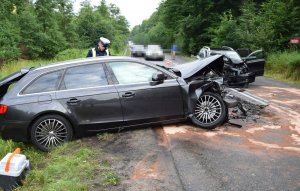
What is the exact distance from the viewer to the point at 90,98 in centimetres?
707

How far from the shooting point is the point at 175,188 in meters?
4.94

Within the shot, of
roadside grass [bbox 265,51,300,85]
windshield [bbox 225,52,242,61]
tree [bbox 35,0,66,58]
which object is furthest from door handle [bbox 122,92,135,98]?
tree [bbox 35,0,66,58]

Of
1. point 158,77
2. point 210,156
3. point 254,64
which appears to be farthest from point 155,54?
point 210,156

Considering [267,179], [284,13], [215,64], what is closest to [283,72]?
[284,13]

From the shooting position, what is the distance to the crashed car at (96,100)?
22.7 feet

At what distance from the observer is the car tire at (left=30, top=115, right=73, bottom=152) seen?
693 centimetres

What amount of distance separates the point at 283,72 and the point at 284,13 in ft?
16.8

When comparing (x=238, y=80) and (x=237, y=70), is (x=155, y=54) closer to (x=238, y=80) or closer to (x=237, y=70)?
(x=237, y=70)

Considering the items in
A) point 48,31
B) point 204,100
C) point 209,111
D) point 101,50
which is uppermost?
point 48,31

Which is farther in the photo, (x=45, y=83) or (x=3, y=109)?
(x=45, y=83)

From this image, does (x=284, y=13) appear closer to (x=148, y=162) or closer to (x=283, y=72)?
(x=283, y=72)

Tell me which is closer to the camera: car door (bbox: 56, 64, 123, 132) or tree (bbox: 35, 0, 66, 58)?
car door (bbox: 56, 64, 123, 132)

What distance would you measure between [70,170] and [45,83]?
2173mm

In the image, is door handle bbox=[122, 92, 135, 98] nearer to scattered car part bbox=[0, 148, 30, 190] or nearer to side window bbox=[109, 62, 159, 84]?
side window bbox=[109, 62, 159, 84]
